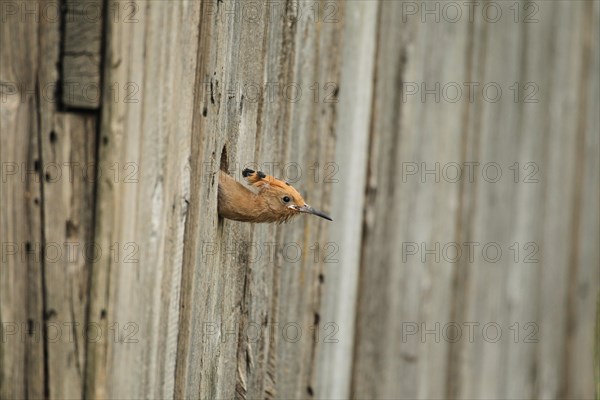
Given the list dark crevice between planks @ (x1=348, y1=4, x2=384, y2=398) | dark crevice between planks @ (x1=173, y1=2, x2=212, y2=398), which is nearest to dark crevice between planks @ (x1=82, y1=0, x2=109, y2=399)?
dark crevice between planks @ (x1=173, y1=2, x2=212, y2=398)

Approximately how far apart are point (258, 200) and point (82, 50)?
4.21 ft

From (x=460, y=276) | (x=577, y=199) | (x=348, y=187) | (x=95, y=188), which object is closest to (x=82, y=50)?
(x=95, y=188)

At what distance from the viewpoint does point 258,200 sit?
3.27m

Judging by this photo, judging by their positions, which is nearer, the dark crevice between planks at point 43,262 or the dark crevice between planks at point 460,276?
the dark crevice between planks at point 43,262

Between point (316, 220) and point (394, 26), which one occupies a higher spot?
point (394, 26)

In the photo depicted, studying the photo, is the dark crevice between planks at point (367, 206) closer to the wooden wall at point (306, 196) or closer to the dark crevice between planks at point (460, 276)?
the wooden wall at point (306, 196)

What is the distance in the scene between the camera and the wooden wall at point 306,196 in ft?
6.77

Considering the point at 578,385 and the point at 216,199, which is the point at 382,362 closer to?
the point at 578,385

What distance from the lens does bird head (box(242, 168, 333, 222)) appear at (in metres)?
3.34

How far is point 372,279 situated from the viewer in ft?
14.7

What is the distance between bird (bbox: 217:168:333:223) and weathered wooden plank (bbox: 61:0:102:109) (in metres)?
1.01

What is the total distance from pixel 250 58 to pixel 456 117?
61.9 inches

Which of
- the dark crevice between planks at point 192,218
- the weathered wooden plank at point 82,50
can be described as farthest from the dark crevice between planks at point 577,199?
the weathered wooden plank at point 82,50

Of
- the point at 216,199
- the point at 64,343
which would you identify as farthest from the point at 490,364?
the point at 64,343
